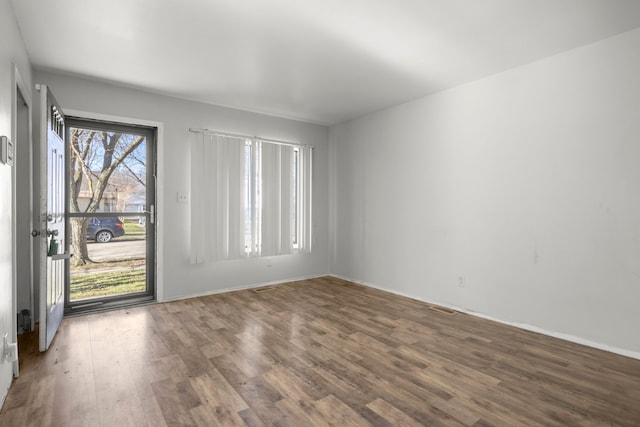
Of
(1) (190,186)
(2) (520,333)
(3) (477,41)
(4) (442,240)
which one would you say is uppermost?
Answer: (3) (477,41)

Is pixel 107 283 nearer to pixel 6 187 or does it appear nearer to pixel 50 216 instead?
pixel 50 216

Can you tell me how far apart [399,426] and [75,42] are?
376 centimetres

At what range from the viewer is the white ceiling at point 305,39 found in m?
2.36

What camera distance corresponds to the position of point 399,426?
1.81 metres

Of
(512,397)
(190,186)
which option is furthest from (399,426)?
(190,186)

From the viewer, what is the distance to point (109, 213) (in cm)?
402

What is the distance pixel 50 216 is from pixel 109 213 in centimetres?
116

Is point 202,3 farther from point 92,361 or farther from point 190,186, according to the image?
point 92,361

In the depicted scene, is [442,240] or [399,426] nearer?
[399,426]

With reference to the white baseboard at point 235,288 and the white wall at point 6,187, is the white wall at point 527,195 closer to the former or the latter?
the white baseboard at point 235,288

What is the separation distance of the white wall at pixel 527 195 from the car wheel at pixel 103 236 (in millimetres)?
3540

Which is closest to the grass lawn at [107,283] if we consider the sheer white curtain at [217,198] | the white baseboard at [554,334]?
the sheer white curtain at [217,198]

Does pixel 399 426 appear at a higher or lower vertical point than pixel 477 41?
lower

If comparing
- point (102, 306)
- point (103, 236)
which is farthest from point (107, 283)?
point (103, 236)
